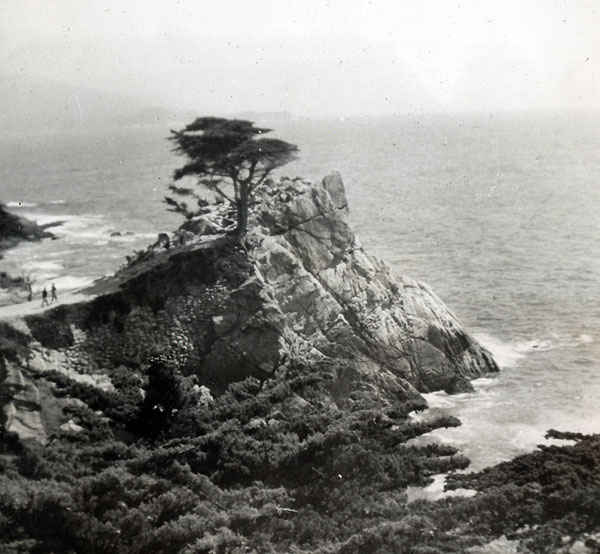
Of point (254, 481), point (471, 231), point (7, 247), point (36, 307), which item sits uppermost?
point (471, 231)

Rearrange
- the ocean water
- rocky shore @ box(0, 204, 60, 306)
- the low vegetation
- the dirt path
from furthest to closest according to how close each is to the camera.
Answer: rocky shore @ box(0, 204, 60, 306) → the ocean water → the dirt path → the low vegetation

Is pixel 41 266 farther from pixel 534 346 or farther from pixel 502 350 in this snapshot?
pixel 534 346

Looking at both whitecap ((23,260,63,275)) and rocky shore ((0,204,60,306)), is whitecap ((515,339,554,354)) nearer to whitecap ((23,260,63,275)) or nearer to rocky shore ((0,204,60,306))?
rocky shore ((0,204,60,306))

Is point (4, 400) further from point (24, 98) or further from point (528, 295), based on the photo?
point (528, 295)

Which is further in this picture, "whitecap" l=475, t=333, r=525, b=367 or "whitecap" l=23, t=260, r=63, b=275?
"whitecap" l=23, t=260, r=63, b=275

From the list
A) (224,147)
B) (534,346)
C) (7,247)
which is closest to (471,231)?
(534,346)

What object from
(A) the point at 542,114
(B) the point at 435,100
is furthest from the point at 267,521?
(A) the point at 542,114

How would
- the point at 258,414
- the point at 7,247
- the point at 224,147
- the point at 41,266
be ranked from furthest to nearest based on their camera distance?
the point at 41,266 < the point at 7,247 < the point at 224,147 < the point at 258,414

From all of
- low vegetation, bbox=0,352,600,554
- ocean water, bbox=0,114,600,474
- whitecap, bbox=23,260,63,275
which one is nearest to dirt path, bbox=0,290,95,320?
low vegetation, bbox=0,352,600,554
